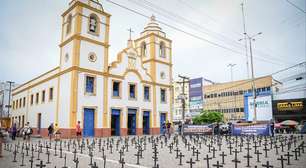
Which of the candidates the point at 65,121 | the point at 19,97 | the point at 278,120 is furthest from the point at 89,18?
the point at 278,120

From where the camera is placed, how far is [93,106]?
24.3m

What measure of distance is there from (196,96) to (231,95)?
1193 cm

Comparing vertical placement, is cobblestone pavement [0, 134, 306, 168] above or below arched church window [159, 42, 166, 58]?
below

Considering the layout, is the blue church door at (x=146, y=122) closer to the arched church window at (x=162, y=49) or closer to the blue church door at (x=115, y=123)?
the blue church door at (x=115, y=123)

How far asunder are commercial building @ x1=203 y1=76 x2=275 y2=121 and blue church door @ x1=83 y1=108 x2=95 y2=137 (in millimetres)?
55655

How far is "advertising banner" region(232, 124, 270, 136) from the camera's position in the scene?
22.4 meters

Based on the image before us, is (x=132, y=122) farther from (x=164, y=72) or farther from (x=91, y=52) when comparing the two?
(x=91, y=52)

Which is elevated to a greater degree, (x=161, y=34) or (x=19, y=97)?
(x=161, y=34)

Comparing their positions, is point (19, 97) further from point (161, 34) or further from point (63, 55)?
point (161, 34)

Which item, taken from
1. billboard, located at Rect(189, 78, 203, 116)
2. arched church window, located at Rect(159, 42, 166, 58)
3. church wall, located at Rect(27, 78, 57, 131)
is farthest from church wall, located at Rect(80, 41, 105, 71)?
billboard, located at Rect(189, 78, 203, 116)

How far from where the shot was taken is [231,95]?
3046 inches

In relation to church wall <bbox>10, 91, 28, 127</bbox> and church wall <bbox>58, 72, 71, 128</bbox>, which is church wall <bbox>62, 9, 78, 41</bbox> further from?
church wall <bbox>10, 91, 28, 127</bbox>

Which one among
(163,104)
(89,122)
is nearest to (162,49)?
(163,104)

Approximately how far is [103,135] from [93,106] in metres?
3.28
